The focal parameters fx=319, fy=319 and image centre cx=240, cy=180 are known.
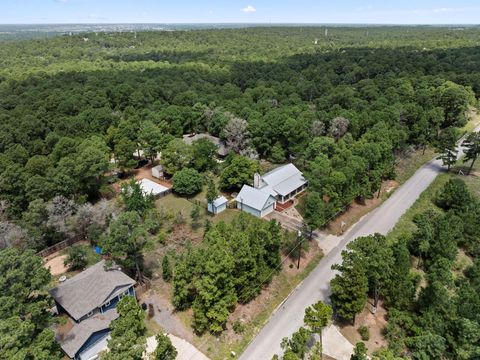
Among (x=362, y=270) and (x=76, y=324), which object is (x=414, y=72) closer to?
(x=362, y=270)

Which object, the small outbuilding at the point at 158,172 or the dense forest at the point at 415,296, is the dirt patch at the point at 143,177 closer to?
the small outbuilding at the point at 158,172

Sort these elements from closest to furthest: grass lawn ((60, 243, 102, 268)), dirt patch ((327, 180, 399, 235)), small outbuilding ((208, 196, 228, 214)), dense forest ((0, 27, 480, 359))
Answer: dense forest ((0, 27, 480, 359)) < grass lawn ((60, 243, 102, 268)) < dirt patch ((327, 180, 399, 235)) < small outbuilding ((208, 196, 228, 214))

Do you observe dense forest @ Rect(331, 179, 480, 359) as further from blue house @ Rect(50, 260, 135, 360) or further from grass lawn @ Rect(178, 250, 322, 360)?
blue house @ Rect(50, 260, 135, 360)

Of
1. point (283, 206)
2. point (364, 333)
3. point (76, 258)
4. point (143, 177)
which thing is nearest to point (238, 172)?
point (283, 206)

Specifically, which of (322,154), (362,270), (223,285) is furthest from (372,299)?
(322,154)

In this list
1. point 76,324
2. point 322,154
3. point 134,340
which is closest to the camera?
point 134,340

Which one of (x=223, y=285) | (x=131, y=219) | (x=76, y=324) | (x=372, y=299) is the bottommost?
(x=372, y=299)

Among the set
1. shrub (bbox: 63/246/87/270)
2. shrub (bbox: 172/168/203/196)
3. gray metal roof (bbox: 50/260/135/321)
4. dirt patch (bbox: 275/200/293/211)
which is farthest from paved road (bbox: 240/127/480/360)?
shrub (bbox: 172/168/203/196)
